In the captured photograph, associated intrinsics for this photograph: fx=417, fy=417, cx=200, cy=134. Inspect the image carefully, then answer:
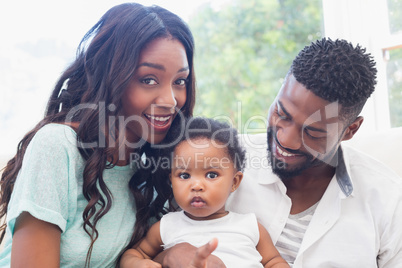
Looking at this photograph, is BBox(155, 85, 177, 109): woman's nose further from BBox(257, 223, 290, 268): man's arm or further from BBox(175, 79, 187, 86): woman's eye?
BBox(257, 223, 290, 268): man's arm

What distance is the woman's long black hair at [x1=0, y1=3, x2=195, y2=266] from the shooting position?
4.51ft

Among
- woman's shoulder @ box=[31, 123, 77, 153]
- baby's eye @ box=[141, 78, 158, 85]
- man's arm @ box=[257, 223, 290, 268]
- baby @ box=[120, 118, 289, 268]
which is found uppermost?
Result: baby's eye @ box=[141, 78, 158, 85]

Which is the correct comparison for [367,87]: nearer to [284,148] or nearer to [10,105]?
[284,148]

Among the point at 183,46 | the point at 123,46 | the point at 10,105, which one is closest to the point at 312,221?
the point at 183,46

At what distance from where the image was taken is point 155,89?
1453mm

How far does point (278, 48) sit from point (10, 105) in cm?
211

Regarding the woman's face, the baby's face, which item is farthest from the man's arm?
the woman's face

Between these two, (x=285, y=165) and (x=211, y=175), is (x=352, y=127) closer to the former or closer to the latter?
(x=285, y=165)

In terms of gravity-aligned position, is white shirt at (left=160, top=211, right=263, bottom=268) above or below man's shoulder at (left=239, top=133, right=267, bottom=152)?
below

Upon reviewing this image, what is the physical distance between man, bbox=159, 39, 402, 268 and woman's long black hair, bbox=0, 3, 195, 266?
330 mm

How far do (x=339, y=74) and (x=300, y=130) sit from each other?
22 cm

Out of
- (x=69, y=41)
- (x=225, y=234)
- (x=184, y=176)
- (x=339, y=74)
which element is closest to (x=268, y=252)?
(x=225, y=234)

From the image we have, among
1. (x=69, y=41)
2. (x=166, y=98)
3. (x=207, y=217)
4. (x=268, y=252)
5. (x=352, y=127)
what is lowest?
(x=268, y=252)

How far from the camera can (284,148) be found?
4.82 ft
